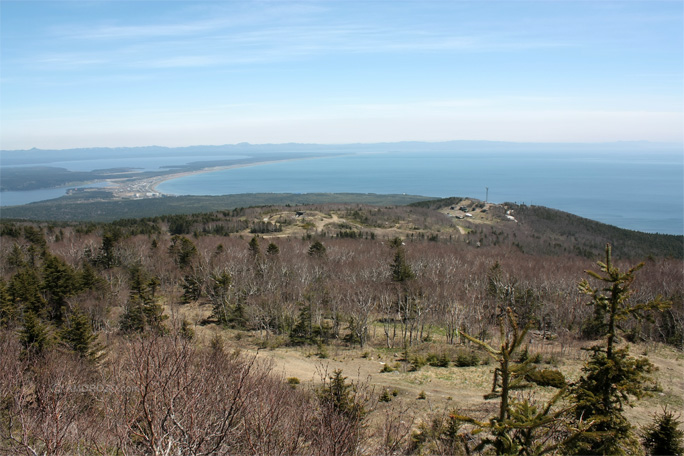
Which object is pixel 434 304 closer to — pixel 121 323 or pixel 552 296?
pixel 552 296

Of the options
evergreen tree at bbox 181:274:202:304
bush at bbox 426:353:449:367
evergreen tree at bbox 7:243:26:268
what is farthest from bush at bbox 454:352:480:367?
evergreen tree at bbox 7:243:26:268

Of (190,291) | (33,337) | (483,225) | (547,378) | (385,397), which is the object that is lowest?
(190,291)

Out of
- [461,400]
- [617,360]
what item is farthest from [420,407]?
[617,360]

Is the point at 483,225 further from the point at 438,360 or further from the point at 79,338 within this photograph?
Answer: the point at 79,338

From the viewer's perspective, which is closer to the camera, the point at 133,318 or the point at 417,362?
the point at 417,362

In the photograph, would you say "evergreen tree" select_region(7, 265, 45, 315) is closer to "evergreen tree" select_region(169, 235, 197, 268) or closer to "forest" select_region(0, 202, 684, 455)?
"forest" select_region(0, 202, 684, 455)

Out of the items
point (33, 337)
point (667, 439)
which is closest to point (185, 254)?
→ point (33, 337)

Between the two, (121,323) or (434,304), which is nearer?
(121,323)

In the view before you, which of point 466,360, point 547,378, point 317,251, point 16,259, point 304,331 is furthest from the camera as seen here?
point 317,251

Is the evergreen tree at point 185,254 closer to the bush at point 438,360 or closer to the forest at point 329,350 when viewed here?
the forest at point 329,350
